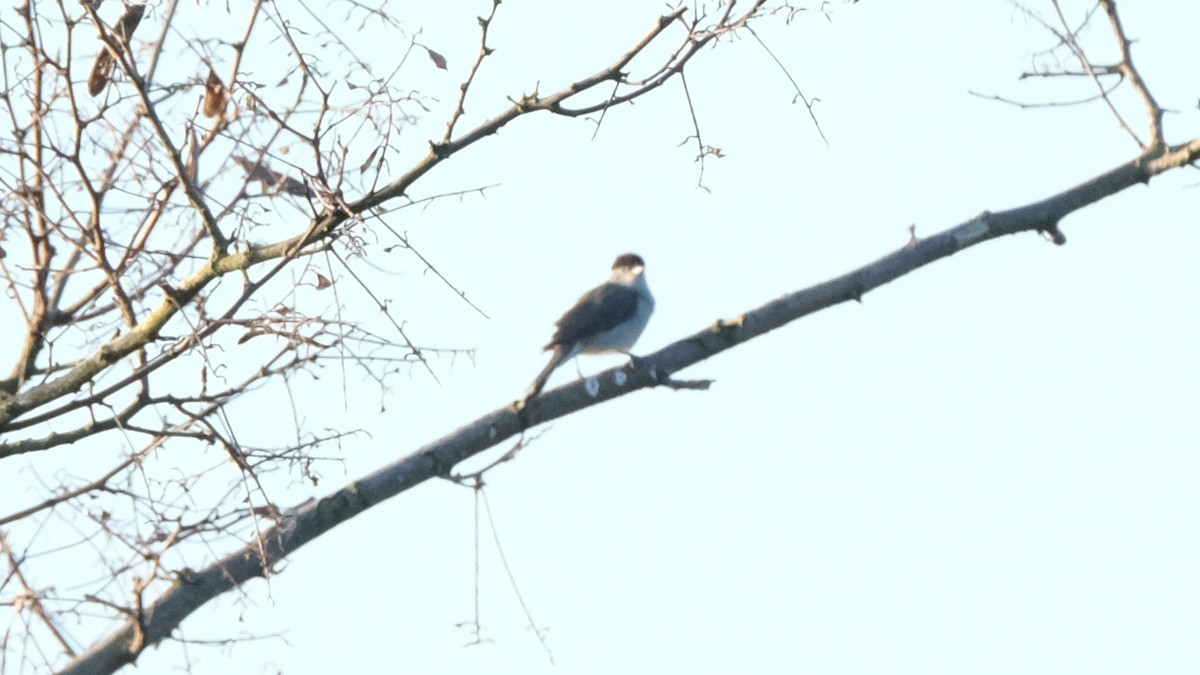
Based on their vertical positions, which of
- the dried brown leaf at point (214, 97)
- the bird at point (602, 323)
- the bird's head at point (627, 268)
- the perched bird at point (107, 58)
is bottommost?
the bird at point (602, 323)

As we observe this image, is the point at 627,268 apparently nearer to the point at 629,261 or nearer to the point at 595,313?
the point at 629,261

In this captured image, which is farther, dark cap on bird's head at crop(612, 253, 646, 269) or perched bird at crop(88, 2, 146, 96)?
dark cap on bird's head at crop(612, 253, 646, 269)

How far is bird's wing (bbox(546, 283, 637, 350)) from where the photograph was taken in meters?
8.17

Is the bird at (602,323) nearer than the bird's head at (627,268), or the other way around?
the bird at (602,323)

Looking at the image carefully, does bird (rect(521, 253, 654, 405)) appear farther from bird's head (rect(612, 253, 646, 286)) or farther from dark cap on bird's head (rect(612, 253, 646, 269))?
dark cap on bird's head (rect(612, 253, 646, 269))

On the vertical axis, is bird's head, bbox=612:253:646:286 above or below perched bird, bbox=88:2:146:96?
below

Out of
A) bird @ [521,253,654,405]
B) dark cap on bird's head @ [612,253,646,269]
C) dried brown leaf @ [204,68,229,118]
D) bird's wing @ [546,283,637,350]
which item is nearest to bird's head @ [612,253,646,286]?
dark cap on bird's head @ [612,253,646,269]

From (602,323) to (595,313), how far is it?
7 centimetres

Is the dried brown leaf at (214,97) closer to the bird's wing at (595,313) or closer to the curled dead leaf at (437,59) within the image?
the curled dead leaf at (437,59)

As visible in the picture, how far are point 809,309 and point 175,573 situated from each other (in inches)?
87.8

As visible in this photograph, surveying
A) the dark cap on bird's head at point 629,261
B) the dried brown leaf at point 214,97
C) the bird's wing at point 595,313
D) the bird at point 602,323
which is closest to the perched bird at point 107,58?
the dried brown leaf at point 214,97

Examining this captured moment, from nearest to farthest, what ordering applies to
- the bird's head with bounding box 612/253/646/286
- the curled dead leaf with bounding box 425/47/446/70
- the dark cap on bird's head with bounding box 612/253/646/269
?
the curled dead leaf with bounding box 425/47/446/70
the bird's head with bounding box 612/253/646/286
the dark cap on bird's head with bounding box 612/253/646/269

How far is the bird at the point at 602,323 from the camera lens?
8086 mm

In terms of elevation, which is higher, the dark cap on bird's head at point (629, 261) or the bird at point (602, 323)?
the dark cap on bird's head at point (629, 261)
